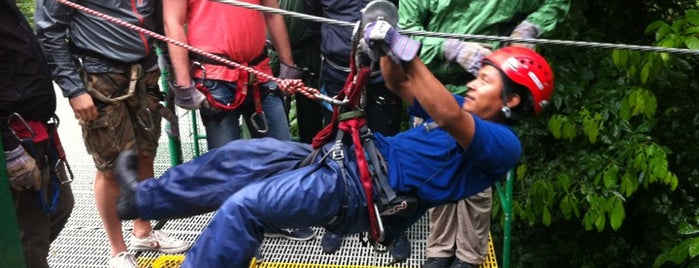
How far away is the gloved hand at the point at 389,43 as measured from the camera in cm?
177

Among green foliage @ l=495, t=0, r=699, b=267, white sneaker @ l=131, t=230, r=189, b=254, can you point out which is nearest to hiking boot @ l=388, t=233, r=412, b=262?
green foliage @ l=495, t=0, r=699, b=267

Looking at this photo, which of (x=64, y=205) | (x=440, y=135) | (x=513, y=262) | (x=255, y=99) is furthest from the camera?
(x=513, y=262)

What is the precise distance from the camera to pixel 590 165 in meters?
3.51

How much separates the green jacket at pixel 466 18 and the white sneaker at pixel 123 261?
5.82 feet

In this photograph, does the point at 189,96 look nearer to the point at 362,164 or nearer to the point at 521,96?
the point at 362,164

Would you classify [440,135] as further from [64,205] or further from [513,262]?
[513,262]

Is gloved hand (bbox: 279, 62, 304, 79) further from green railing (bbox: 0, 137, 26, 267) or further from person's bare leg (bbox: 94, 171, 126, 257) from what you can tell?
green railing (bbox: 0, 137, 26, 267)

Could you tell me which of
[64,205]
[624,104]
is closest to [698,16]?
[624,104]

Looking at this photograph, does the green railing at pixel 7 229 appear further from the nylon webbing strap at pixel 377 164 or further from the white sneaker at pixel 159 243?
the white sneaker at pixel 159 243

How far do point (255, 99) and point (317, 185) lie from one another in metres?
1.09

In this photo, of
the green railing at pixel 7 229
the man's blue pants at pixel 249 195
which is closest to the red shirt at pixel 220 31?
the man's blue pants at pixel 249 195

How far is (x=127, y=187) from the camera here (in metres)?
2.22

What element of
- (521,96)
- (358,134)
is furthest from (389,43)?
(521,96)

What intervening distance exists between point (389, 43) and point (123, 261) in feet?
6.67
